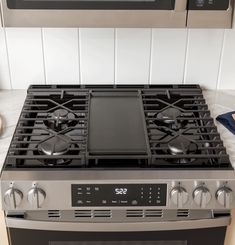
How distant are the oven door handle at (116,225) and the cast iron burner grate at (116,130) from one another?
0.15 m

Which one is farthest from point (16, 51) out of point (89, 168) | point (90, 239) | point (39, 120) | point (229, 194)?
point (229, 194)

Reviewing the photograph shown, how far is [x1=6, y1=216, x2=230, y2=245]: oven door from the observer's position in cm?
126

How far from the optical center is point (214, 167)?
1.26 metres

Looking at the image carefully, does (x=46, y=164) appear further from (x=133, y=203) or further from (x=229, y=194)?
(x=229, y=194)

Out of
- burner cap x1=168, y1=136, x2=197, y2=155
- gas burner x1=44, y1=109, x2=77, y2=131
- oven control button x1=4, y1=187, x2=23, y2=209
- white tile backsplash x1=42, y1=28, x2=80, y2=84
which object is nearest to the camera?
oven control button x1=4, y1=187, x2=23, y2=209

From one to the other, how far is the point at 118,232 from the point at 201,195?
0.25 m

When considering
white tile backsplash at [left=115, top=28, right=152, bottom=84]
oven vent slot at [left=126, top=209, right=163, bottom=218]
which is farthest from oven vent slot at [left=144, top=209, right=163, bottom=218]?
white tile backsplash at [left=115, top=28, right=152, bottom=84]

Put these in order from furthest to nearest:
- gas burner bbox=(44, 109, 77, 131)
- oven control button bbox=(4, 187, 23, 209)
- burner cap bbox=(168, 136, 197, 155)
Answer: gas burner bbox=(44, 109, 77, 131), burner cap bbox=(168, 136, 197, 155), oven control button bbox=(4, 187, 23, 209)

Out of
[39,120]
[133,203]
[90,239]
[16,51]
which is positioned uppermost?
[16,51]

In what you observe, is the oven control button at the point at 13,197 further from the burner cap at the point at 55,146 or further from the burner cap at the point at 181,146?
the burner cap at the point at 181,146

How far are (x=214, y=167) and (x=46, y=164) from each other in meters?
0.46

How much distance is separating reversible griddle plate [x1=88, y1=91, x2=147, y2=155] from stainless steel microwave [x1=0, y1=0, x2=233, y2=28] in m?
0.32

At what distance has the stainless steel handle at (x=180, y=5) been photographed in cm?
125

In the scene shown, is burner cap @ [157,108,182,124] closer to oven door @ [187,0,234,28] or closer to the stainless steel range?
the stainless steel range
